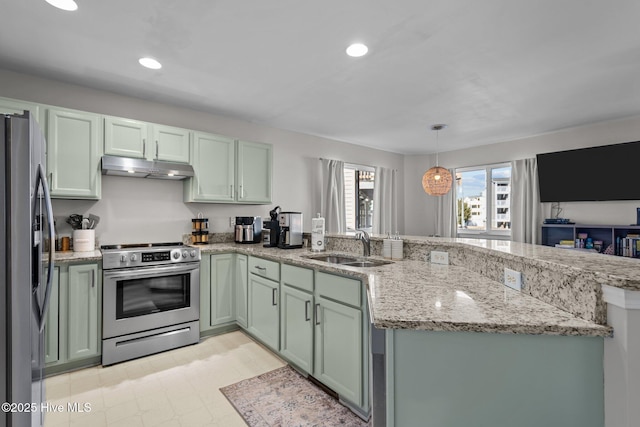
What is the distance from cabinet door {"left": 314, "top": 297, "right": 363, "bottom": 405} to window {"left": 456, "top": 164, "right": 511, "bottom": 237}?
4.58 m

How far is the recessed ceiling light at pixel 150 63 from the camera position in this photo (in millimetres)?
2510

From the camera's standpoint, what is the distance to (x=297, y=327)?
2.34m

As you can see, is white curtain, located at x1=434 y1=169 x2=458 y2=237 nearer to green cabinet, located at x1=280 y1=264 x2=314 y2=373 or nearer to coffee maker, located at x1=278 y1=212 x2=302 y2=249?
coffee maker, located at x1=278 y1=212 x2=302 y2=249

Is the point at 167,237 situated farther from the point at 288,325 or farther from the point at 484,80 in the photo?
the point at 484,80

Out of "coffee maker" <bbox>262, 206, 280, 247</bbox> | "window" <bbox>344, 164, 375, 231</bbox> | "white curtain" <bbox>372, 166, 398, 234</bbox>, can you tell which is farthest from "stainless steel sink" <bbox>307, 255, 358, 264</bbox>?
"white curtain" <bbox>372, 166, 398, 234</bbox>

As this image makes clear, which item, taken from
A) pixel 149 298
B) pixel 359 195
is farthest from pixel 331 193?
pixel 149 298

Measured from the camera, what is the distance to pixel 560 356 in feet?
3.09

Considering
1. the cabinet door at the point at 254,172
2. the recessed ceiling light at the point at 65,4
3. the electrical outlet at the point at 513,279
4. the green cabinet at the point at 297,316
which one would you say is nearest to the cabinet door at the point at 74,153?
the recessed ceiling light at the point at 65,4

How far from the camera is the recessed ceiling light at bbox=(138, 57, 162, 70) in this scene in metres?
2.51

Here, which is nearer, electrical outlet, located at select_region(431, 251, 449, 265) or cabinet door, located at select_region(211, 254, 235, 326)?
electrical outlet, located at select_region(431, 251, 449, 265)

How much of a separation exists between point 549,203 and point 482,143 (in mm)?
1421

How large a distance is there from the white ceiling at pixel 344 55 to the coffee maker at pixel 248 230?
51.6 inches

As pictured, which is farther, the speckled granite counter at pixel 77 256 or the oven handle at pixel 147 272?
the oven handle at pixel 147 272

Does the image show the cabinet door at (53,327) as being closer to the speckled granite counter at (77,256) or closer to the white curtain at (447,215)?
the speckled granite counter at (77,256)
